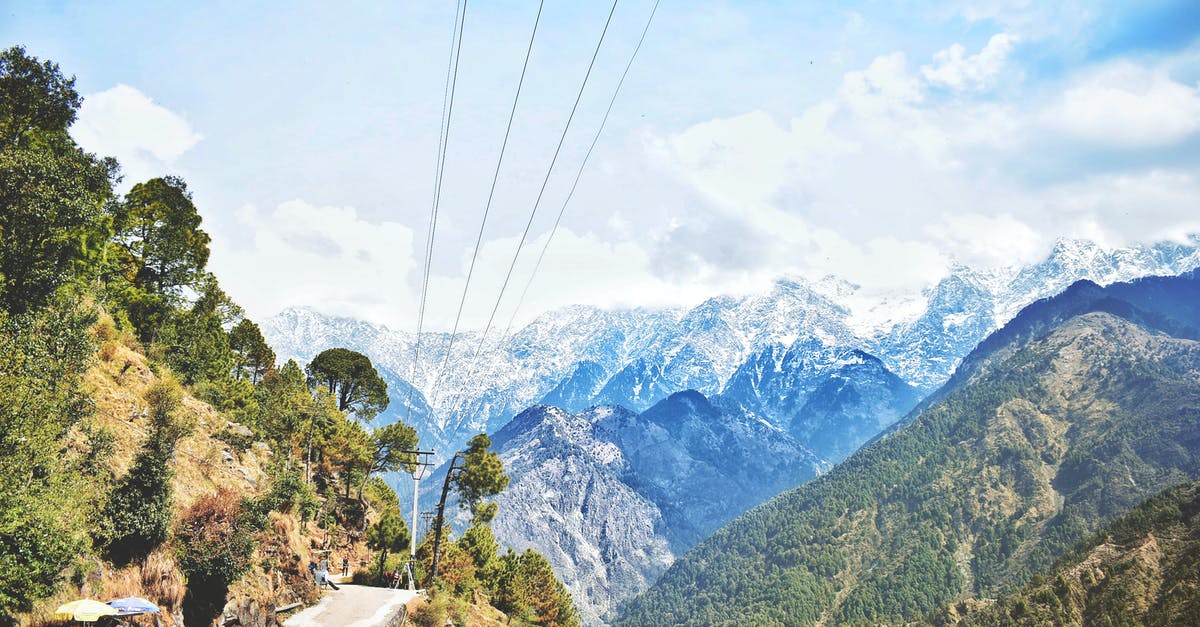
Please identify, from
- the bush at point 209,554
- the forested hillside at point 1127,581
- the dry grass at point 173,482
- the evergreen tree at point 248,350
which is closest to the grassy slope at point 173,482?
the dry grass at point 173,482

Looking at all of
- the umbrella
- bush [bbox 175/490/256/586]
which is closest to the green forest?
bush [bbox 175/490/256/586]

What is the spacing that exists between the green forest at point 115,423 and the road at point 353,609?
5.54 ft

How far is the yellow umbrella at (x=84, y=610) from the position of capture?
1902 centimetres

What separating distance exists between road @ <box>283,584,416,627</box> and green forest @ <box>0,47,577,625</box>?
1.69 m

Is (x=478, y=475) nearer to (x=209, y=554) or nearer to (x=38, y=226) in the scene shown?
(x=209, y=554)

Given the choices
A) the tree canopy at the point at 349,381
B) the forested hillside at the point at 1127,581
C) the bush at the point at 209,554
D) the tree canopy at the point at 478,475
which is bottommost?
the forested hillside at the point at 1127,581

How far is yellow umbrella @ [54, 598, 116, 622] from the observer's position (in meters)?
19.0

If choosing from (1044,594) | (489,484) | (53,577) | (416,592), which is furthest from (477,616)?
(1044,594)

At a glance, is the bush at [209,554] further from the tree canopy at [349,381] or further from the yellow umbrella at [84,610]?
the tree canopy at [349,381]

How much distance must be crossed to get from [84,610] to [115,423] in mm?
9879

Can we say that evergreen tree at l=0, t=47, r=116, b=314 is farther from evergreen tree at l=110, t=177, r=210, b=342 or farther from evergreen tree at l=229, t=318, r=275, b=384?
evergreen tree at l=229, t=318, r=275, b=384

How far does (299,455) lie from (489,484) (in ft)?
61.8

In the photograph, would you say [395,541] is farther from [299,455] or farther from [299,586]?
[299,586]

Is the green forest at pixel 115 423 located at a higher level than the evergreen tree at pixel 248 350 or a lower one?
lower
